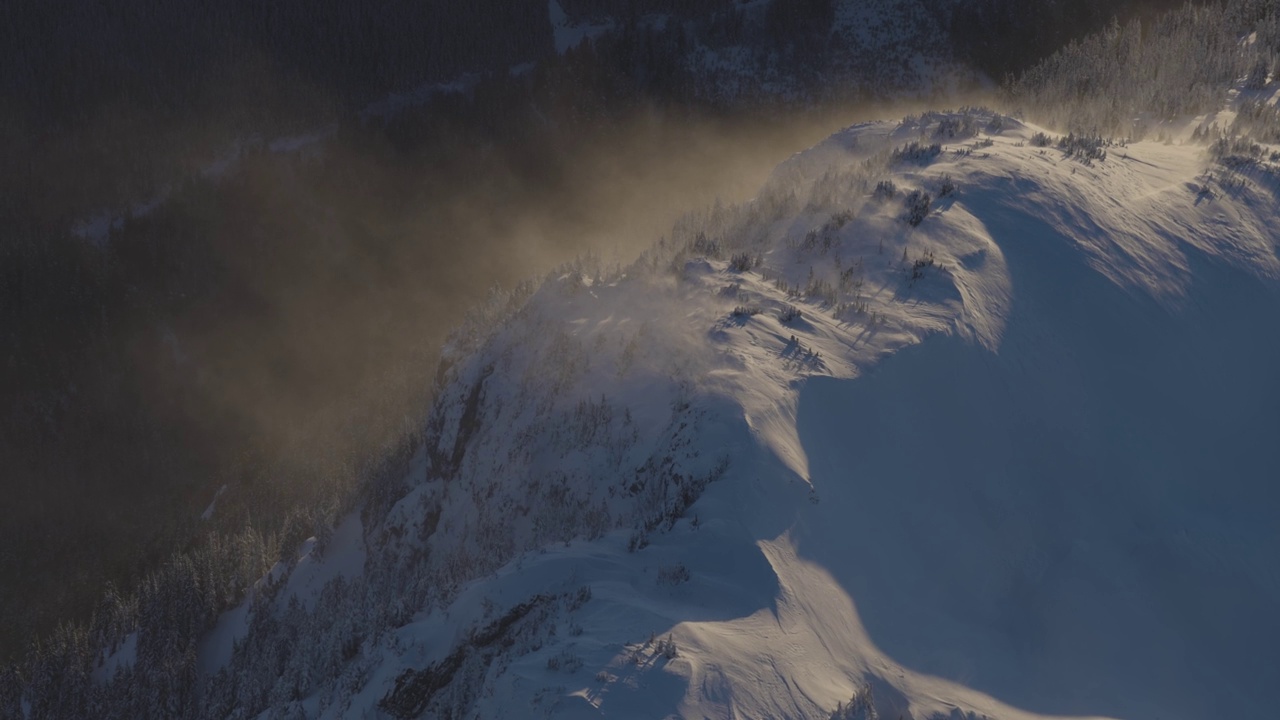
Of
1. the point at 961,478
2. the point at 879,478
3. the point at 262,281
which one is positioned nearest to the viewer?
the point at 879,478

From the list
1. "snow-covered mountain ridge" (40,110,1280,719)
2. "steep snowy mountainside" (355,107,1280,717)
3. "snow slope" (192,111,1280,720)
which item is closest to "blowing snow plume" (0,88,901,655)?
"snow-covered mountain ridge" (40,110,1280,719)

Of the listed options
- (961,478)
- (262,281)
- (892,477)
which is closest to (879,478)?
(892,477)

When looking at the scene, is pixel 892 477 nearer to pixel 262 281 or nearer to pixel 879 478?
pixel 879 478

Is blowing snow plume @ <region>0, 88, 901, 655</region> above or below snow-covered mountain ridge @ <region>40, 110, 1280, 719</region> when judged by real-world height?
below

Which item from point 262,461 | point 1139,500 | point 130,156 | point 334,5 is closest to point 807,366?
point 1139,500

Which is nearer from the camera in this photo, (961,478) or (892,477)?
(892,477)

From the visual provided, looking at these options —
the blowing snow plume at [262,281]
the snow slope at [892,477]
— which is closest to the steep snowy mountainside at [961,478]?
the snow slope at [892,477]

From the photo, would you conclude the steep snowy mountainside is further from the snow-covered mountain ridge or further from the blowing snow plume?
the blowing snow plume
